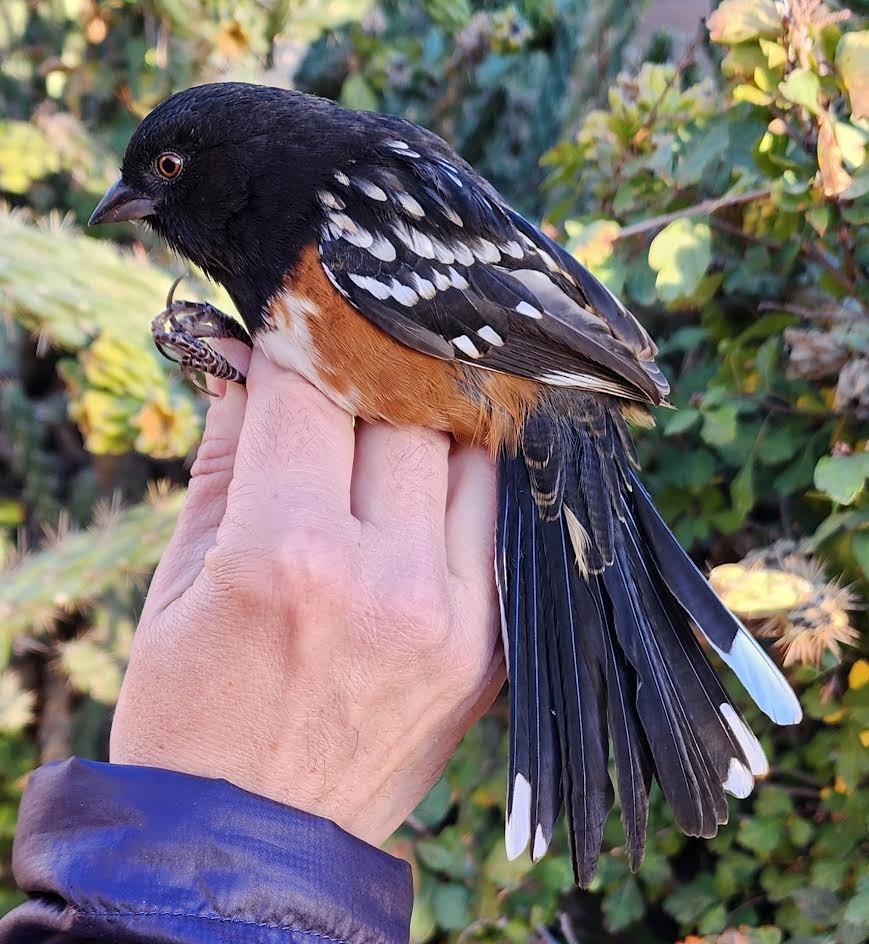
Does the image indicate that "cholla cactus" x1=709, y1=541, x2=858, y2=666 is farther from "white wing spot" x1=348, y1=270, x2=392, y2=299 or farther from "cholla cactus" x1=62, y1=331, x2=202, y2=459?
"cholla cactus" x1=62, y1=331, x2=202, y2=459

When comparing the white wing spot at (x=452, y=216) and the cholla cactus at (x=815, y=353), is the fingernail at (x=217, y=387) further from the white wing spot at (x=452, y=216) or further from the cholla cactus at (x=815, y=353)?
the cholla cactus at (x=815, y=353)

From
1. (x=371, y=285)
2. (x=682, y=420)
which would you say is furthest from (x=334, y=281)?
(x=682, y=420)

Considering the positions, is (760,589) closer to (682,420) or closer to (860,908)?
(682,420)

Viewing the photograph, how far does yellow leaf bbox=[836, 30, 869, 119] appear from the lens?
1.41 metres

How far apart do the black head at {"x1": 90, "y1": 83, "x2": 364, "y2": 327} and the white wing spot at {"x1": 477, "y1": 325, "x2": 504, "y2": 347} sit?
0.37 meters

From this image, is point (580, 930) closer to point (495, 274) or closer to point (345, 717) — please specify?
point (345, 717)

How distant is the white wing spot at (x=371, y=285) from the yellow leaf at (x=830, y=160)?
2.20ft

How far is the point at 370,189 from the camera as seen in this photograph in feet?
5.72

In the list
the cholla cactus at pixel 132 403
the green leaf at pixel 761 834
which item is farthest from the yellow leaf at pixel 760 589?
the cholla cactus at pixel 132 403

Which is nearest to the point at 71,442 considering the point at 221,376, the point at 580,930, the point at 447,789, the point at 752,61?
the point at 221,376

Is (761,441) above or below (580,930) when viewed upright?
above

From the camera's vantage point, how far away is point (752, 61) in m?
1.52

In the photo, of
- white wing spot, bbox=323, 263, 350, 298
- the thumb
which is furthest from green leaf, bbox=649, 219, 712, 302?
the thumb

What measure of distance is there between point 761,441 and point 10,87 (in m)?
2.51
